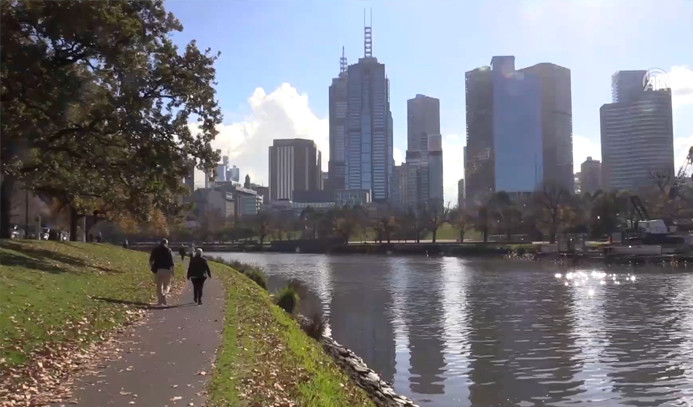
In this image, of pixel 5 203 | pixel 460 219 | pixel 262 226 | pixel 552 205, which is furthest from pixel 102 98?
pixel 262 226

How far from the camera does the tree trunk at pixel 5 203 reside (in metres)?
32.5

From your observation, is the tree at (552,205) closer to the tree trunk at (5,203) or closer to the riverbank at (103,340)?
the tree trunk at (5,203)

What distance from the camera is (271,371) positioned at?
1160 centimetres

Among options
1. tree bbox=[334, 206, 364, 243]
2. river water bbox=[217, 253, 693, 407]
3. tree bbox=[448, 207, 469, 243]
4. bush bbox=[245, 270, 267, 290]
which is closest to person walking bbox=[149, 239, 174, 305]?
river water bbox=[217, 253, 693, 407]

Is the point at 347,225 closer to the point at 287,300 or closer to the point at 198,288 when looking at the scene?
the point at 287,300

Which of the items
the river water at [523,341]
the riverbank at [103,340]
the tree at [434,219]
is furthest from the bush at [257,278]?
the tree at [434,219]

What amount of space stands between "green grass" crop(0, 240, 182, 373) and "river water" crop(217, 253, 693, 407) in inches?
261

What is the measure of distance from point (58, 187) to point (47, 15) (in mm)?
12575

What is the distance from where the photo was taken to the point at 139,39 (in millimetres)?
A: 25594

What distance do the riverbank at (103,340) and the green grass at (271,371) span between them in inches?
0.6

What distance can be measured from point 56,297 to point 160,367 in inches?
298

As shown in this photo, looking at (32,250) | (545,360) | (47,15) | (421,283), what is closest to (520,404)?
(545,360)

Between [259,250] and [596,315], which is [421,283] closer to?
[596,315]

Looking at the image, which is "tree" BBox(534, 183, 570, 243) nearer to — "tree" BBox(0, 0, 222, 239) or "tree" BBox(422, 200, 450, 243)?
"tree" BBox(422, 200, 450, 243)
